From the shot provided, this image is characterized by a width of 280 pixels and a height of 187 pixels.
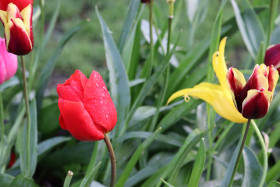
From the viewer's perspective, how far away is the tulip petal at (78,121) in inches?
22.9

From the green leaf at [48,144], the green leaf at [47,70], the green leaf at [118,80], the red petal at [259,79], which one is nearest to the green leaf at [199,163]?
the red petal at [259,79]

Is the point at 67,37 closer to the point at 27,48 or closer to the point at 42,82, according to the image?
the point at 42,82

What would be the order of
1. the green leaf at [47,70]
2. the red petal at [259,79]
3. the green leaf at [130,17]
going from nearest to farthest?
the red petal at [259,79]
the green leaf at [130,17]
the green leaf at [47,70]

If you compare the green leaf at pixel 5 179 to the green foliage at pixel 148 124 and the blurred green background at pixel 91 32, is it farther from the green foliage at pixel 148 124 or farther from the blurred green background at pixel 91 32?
the blurred green background at pixel 91 32

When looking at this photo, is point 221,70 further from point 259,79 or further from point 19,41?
point 19,41

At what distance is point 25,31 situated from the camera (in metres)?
0.65

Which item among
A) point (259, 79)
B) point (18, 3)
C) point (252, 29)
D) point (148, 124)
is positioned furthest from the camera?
point (252, 29)

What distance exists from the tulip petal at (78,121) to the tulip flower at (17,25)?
114 millimetres

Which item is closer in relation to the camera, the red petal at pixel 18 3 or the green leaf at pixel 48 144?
the red petal at pixel 18 3

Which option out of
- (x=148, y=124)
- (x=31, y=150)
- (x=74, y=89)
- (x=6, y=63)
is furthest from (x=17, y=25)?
(x=148, y=124)

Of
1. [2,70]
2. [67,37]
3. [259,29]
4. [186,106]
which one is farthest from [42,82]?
[259,29]

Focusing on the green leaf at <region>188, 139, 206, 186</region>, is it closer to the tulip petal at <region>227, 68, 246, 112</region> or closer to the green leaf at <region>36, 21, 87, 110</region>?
the tulip petal at <region>227, 68, 246, 112</region>

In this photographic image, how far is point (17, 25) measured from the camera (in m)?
0.64

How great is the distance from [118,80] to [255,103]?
0.40 meters
